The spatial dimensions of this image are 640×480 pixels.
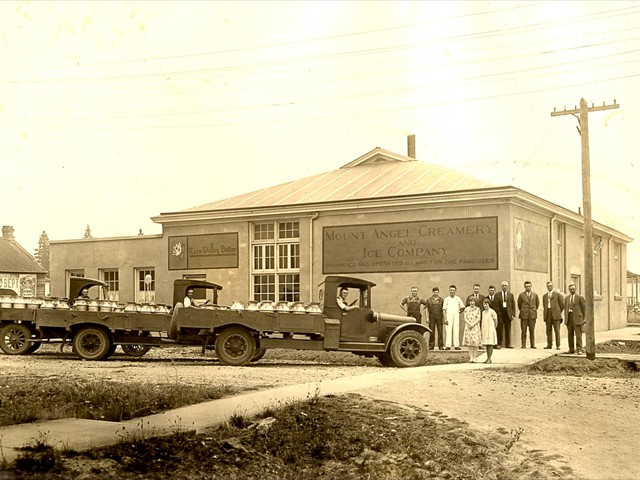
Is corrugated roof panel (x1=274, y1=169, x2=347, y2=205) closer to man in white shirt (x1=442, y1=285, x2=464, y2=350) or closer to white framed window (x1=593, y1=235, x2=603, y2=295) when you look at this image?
man in white shirt (x1=442, y1=285, x2=464, y2=350)

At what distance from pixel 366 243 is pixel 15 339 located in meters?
10.3

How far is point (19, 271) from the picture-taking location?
1781 inches

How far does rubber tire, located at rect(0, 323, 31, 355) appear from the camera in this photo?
18.3m

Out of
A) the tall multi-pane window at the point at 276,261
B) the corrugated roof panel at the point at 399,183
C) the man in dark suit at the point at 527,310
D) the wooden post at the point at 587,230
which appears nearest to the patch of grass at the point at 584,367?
the wooden post at the point at 587,230

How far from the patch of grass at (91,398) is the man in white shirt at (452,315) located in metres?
9.16

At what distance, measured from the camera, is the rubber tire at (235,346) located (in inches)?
632

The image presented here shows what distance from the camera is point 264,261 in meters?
25.4

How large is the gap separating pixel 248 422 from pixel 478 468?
2588 mm

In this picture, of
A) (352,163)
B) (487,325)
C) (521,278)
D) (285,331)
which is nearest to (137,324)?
(285,331)

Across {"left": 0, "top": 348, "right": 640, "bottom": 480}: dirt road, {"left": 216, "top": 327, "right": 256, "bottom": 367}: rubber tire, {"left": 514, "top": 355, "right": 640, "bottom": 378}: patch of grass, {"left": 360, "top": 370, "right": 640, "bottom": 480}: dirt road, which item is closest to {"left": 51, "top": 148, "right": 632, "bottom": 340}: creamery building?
{"left": 514, "top": 355, "right": 640, "bottom": 378}: patch of grass

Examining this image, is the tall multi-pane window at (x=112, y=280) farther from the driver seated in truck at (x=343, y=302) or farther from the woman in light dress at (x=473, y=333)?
the woman in light dress at (x=473, y=333)

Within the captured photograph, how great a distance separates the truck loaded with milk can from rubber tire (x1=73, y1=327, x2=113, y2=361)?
2 cm

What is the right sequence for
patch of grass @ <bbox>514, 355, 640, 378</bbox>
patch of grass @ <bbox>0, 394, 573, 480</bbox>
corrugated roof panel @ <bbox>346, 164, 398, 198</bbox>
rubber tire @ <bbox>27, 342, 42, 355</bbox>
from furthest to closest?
1. corrugated roof panel @ <bbox>346, 164, 398, 198</bbox>
2. rubber tire @ <bbox>27, 342, 42, 355</bbox>
3. patch of grass @ <bbox>514, 355, 640, 378</bbox>
4. patch of grass @ <bbox>0, 394, 573, 480</bbox>

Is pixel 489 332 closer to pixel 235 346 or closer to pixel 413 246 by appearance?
pixel 235 346
